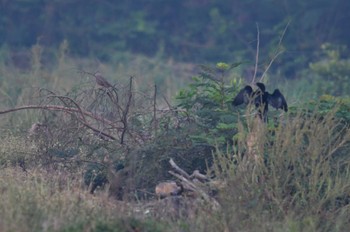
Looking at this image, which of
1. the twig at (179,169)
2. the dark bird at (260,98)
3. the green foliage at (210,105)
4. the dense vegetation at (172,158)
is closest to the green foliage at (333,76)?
the dense vegetation at (172,158)

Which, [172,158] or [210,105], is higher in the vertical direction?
[210,105]

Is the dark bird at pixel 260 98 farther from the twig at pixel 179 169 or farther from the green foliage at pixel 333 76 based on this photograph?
the green foliage at pixel 333 76

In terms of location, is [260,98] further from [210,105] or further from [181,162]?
[181,162]

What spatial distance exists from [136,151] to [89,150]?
2.48ft

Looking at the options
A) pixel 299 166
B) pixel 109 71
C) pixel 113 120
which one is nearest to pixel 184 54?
pixel 109 71

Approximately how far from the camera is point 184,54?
76.7 feet

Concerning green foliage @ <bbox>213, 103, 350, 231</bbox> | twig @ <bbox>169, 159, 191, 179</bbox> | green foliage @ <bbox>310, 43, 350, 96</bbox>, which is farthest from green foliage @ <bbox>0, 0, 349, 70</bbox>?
green foliage @ <bbox>213, 103, 350, 231</bbox>

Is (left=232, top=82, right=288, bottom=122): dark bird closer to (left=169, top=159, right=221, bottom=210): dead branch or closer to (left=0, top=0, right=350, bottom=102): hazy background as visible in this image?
(left=169, top=159, right=221, bottom=210): dead branch

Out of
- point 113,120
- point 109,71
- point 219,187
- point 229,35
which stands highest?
point 229,35

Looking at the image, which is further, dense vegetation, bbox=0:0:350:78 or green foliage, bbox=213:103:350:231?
dense vegetation, bbox=0:0:350:78

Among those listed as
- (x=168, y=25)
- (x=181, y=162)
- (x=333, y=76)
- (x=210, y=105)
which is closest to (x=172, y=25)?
(x=168, y=25)

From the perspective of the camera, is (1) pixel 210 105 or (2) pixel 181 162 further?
(1) pixel 210 105

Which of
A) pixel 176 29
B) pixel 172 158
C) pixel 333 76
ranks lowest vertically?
pixel 172 158

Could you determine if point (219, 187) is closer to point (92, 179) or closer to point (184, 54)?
point (92, 179)
